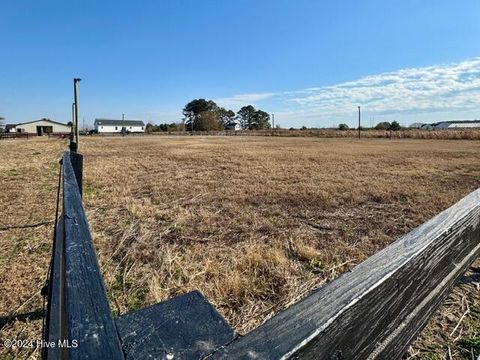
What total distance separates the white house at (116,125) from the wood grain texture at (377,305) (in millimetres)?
113666

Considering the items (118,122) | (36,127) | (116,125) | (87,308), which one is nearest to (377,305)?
(87,308)

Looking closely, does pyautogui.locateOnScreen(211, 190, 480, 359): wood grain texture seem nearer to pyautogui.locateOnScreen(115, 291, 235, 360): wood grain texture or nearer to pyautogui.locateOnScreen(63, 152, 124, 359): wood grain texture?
pyautogui.locateOnScreen(115, 291, 235, 360): wood grain texture

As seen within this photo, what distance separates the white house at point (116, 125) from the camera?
11100cm

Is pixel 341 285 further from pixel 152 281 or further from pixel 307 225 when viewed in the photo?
pixel 307 225

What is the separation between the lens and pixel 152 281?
3117mm

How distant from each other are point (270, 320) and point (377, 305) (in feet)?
1.74

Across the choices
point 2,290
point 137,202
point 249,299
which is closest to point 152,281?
point 249,299

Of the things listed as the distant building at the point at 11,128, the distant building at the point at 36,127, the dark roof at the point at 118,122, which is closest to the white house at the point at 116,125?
the dark roof at the point at 118,122

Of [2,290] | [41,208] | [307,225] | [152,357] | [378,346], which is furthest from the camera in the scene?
[41,208]

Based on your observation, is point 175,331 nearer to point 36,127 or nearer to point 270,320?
point 270,320

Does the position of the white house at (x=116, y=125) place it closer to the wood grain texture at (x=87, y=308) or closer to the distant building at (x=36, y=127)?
the distant building at (x=36, y=127)

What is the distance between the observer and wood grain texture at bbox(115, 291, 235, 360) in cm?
66

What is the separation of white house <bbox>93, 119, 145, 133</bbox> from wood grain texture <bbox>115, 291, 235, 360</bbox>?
114025mm

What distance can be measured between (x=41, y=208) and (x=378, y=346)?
6.75m
